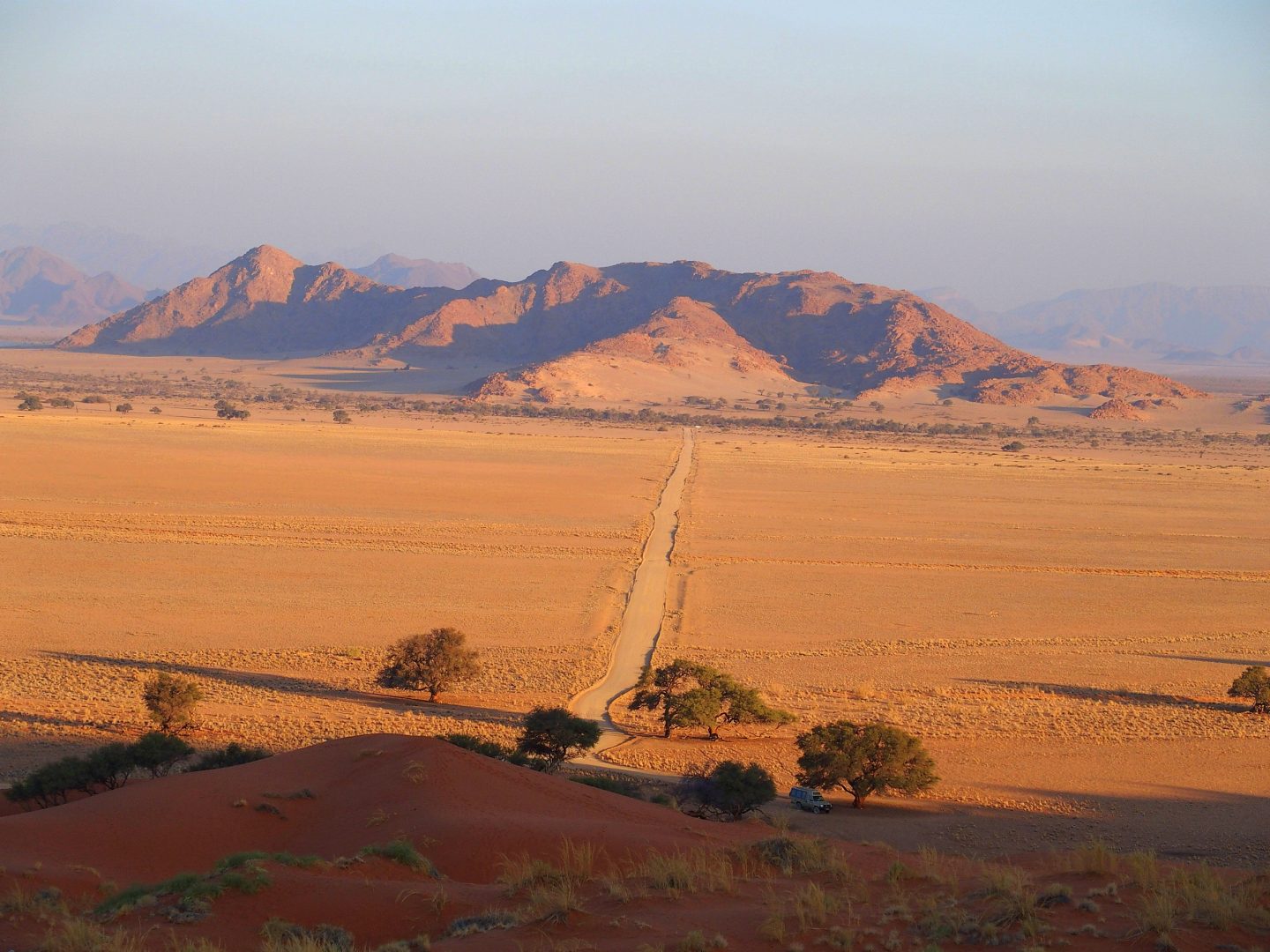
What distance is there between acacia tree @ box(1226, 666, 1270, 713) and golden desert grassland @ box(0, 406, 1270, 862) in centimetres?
39

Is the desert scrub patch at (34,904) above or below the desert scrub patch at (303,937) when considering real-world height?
below

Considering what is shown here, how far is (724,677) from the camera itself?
19.9 meters

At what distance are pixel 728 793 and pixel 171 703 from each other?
878 centimetres

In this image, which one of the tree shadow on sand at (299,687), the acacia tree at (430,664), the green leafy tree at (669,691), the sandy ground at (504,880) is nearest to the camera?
the sandy ground at (504,880)

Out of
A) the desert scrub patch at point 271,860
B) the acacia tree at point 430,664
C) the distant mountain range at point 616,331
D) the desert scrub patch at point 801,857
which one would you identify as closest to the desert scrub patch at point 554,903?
the desert scrub patch at point 271,860

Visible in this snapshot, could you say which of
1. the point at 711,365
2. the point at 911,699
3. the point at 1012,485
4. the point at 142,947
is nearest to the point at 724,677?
the point at 911,699

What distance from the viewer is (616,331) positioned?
552 ft

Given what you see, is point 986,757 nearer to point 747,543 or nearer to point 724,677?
point 724,677

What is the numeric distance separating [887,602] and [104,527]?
24848mm

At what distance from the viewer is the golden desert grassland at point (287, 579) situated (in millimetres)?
20266

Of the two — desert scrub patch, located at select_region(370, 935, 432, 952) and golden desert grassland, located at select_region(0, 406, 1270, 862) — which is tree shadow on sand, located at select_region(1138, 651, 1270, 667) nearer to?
golden desert grassland, located at select_region(0, 406, 1270, 862)

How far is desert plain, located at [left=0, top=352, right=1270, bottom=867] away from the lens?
17812mm

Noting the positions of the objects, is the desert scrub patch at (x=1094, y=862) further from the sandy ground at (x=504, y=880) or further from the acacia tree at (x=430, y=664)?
the acacia tree at (x=430, y=664)

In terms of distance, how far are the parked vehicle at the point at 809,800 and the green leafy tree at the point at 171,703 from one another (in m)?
9.28
